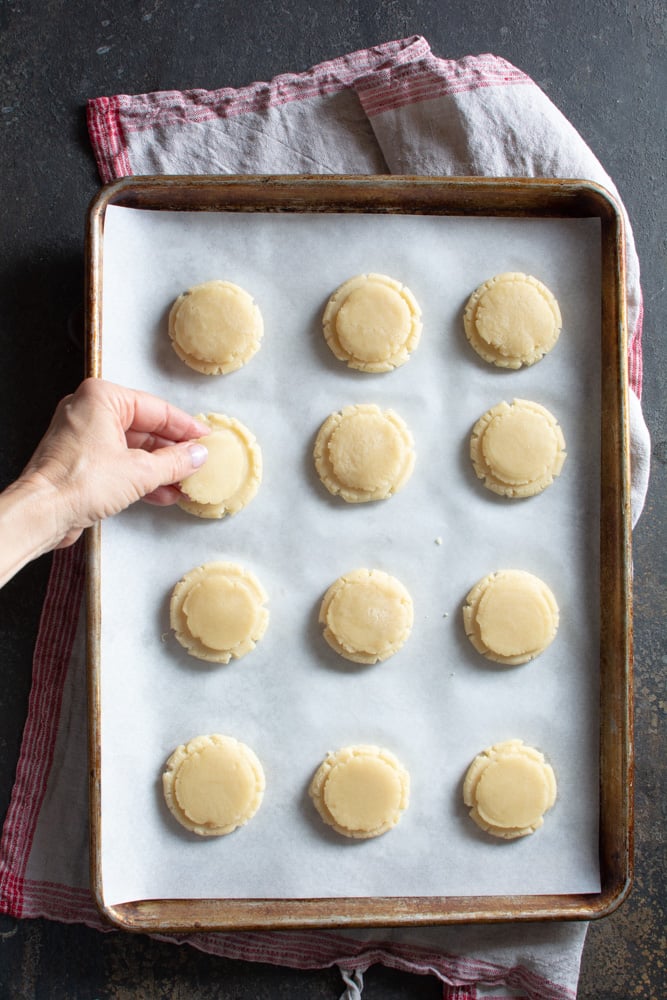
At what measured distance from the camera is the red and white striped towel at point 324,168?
2.08 metres

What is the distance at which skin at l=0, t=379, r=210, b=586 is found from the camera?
1.63 metres

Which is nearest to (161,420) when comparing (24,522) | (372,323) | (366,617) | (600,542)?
(24,522)

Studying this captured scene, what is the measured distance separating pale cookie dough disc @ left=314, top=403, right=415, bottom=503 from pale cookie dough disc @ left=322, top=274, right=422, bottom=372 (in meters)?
0.13

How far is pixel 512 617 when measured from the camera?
6.45 feet

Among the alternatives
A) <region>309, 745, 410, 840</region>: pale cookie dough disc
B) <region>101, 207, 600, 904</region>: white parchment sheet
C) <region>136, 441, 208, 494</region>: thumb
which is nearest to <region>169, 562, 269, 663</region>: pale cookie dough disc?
<region>101, 207, 600, 904</region>: white parchment sheet

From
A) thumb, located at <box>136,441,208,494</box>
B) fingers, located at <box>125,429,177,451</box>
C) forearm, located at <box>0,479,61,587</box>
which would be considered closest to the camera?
forearm, located at <box>0,479,61,587</box>

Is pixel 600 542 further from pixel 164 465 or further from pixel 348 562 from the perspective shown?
pixel 164 465

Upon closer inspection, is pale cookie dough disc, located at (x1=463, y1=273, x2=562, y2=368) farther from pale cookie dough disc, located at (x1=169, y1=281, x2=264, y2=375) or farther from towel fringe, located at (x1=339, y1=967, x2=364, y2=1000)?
towel fringe, located at (x1=339, y1=967, x2=364, y2=1000)

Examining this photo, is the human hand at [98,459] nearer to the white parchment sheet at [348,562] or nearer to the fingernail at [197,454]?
the fingernail at [197,454]

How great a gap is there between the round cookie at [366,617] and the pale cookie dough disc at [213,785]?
1.15 ft

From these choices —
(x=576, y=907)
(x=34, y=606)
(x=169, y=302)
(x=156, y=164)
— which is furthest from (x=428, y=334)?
(x=576, y=907)

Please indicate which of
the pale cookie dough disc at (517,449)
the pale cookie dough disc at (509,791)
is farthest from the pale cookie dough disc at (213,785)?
the pale cookie dough disc at (517,449)

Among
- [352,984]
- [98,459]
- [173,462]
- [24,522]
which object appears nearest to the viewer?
[24,522]

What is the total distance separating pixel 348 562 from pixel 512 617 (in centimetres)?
41
